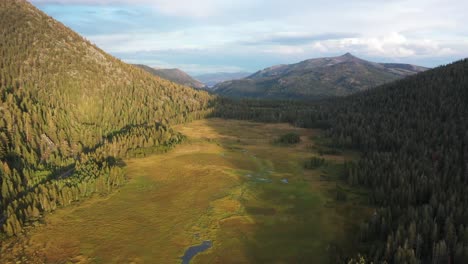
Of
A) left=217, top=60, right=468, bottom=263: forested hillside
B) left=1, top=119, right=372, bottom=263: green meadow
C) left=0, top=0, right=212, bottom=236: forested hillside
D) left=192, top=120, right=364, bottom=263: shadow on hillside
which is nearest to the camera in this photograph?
left=217, top=60, right=468, bottom=263: forested hillside

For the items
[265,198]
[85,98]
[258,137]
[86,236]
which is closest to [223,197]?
[265,198]

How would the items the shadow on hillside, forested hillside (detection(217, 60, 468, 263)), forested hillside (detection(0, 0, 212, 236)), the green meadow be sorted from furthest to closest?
forested hillside (detection(0, 0, 212, 236)) < the green meadow < the shadow on hillside < forested hillside (detection(217, 60, 468, 263))

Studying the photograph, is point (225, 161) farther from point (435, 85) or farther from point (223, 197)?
point (435, 85)

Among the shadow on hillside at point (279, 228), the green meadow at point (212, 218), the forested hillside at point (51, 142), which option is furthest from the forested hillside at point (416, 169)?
the forested hillside at point (51, 142)

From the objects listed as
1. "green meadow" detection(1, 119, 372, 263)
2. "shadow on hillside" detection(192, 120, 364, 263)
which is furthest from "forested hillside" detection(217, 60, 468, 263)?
"shadow on hillside" detection(192, 120, 364, 263)

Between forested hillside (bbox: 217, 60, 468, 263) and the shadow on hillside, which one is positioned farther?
the shadow on hillside

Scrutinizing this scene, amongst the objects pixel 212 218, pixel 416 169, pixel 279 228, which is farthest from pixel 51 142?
pixel 416 169

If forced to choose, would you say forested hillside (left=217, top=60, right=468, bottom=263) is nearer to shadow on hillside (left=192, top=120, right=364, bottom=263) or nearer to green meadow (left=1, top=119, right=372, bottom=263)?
green meadow (left=1, top=119, right=372, bottom=263)

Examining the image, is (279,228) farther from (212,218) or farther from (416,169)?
(416,169)
